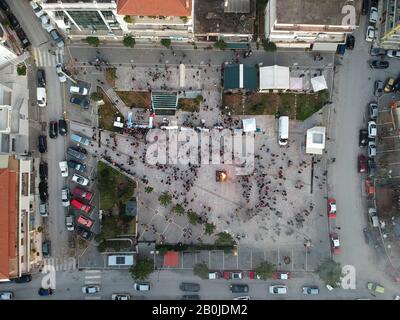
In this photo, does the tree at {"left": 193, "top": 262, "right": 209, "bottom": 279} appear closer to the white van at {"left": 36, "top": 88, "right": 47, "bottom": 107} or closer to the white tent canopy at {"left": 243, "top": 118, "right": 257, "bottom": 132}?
the white tent canopy at {"left": 243, "top": 118, "right": 257, "bottom": 132}

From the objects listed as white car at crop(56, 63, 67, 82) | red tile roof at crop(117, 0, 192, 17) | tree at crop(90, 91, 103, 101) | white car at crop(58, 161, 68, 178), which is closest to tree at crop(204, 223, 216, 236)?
white car at crop(58, 161, 68, 178)

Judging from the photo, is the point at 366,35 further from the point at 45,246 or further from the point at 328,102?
the point at 45,246

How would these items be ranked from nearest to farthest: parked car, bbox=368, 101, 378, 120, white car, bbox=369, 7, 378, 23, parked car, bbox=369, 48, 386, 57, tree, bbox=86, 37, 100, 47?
tree, bbox=86, 37, 100, 47, parked car, bbox=368, 101, 378, 120, white car, bbox=369, 7, 378, 23, parked car, bbox=369, 48, 386, 57

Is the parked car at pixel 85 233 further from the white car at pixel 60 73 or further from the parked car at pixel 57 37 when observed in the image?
the parked car at pixel 57 37

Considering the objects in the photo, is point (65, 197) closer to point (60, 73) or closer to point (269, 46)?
point (60, 73)

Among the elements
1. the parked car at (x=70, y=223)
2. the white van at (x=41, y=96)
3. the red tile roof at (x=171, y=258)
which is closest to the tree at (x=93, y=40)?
the white van at (x=41, y=96)
